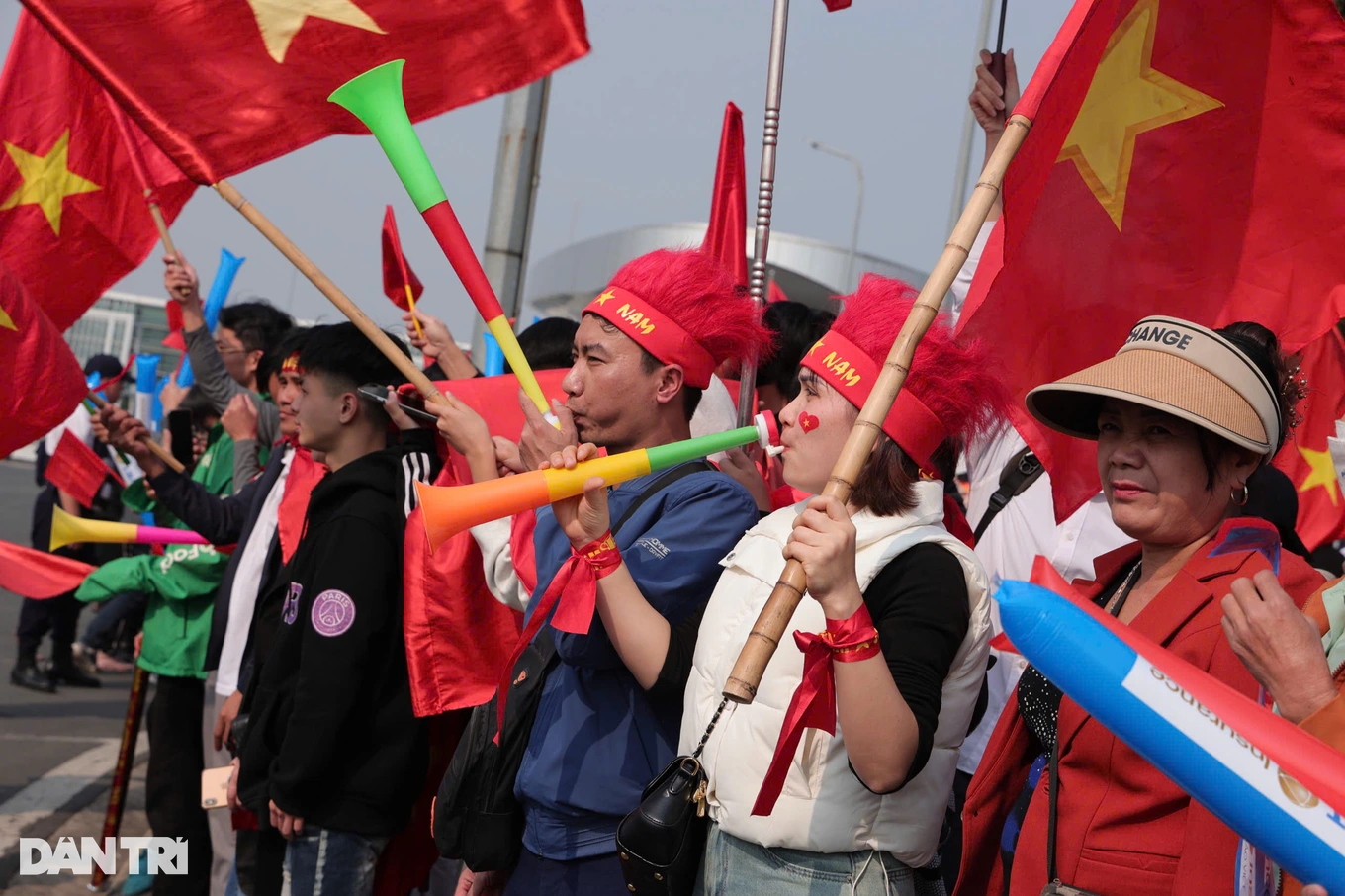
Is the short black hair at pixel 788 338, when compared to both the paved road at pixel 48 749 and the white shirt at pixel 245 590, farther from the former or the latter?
the paved road at pixel 48 749

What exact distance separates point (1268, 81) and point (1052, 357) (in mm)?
849

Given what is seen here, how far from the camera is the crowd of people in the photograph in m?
2.14

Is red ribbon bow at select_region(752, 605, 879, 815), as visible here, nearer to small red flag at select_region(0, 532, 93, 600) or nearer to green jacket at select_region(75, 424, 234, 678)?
green jacket at select_region(75, 424, 234, 678)

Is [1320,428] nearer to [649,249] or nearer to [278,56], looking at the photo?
[278,56]

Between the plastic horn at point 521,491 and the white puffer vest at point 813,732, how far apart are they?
0.28 m

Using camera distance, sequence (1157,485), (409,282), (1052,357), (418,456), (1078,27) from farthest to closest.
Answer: (409,282) < (418,456) < (1052,357) < (1078,27) < (1157,485)

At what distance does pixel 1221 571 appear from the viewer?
6.97ft

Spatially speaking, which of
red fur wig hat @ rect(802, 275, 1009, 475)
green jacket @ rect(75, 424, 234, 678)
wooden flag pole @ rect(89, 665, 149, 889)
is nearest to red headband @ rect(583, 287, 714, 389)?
red fur wig hat @ rect(802, 275, 1009, 475)

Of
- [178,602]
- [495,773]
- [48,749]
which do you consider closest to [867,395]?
[495,773]

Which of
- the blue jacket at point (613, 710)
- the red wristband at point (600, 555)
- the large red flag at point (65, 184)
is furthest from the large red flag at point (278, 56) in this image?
the red wristband at point (600, 555)

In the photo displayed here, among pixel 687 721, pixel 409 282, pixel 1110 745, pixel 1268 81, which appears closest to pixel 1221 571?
pixel 1110 745

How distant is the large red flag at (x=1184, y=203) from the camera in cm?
306

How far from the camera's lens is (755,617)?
2.51 m

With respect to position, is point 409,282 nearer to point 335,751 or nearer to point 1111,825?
point 335,751
